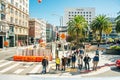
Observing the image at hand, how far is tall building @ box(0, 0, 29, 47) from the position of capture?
68.8 m

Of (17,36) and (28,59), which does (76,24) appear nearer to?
(17,36)

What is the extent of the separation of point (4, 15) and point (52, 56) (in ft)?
121

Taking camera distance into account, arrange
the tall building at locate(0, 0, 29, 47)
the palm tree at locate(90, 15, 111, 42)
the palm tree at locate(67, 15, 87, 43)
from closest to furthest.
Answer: the tall building at locate(0, 0, 29, 47) → the palm tree at locate(67, 15, 87, 43) → the palm tree at locate(90, 15, 111, 42)

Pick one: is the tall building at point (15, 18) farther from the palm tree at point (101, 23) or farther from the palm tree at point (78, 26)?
the palm tree at point (101, 23)

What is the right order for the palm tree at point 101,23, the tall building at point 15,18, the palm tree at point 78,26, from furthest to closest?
the palm tree at point 101,23 < the palm tree at point 78,26 < the tall building at point 15,18

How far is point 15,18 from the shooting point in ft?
253

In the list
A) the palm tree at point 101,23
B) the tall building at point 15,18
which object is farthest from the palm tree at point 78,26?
the tall building at point 15,18

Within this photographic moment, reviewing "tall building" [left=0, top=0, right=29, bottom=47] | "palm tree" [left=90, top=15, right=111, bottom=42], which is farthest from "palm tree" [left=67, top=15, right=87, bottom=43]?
"tall building" [left=0, top=0, right=29, bottom=47]

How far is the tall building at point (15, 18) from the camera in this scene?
226 feet

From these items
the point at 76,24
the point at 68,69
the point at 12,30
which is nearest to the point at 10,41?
the point at 12,30

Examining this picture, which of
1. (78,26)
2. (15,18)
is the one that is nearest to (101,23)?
(78,26)

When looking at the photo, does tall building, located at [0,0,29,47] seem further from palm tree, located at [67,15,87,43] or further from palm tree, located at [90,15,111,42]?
palm tree, located at [90,15,111,42]

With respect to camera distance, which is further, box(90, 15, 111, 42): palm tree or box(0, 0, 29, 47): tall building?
box(90, 15, 111, 42): palm tree

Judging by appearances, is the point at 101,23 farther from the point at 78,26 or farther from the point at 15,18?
the point at 15,18
